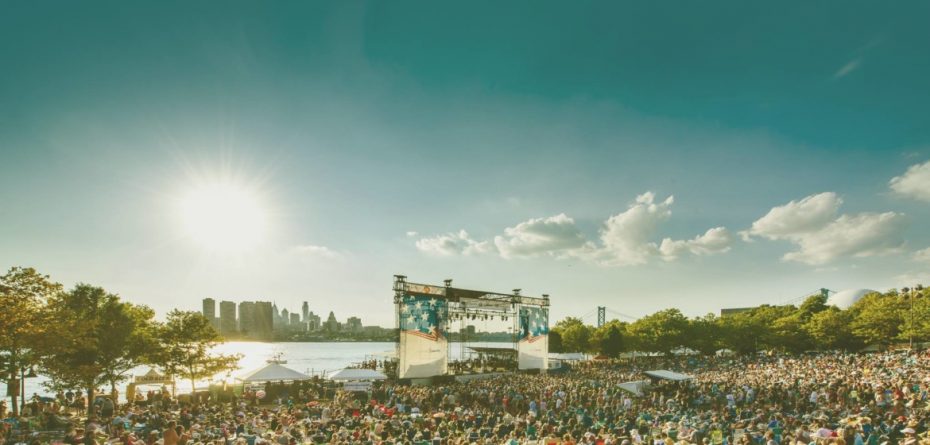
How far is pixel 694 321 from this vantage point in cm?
6366

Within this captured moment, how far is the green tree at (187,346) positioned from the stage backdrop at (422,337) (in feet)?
32.9

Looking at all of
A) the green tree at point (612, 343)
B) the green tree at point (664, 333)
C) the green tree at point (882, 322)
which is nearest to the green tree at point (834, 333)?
the green tree at point (882, 322)

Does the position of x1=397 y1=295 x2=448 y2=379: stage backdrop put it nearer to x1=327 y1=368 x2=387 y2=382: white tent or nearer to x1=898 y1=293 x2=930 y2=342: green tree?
x1=327 y1=368 x2=387 y2=382: white tent

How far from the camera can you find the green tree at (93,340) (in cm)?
1930

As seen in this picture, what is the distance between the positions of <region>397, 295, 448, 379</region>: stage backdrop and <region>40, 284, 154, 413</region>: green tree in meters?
12.9

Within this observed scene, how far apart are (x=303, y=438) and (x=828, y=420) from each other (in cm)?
1628

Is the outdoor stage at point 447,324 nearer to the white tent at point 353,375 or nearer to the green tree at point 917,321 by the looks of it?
the white tent at point 353,375

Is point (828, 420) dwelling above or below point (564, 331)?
above

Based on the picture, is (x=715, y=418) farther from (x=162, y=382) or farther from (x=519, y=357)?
(x=162, y=382)

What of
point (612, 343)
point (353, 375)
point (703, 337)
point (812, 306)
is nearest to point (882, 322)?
point (703, 337)

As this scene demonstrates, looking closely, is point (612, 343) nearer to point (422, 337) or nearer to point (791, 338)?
point (791, 338)

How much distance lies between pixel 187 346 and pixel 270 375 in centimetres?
728

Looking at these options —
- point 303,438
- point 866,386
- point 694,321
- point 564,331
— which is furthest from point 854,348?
point 303,438

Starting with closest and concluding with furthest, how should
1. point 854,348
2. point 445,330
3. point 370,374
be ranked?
1. point 370,374
2. point 445,330
3. point 854,348
